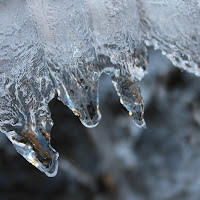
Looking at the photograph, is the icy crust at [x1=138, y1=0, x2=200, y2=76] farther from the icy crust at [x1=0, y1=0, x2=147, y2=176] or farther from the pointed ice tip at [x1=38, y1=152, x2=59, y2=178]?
the pointed ice tip at [x1=38, y1=152, x2=59, y2=178]

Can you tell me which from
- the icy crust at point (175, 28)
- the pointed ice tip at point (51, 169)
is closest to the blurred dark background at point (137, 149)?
the icy crust at point (175, 28)

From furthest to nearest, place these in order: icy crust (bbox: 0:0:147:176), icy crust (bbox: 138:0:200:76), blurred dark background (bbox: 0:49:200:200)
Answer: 1. blurred dark background (bbox: 0:49:200:200)
2. icy crust (bbox: 138:0:200:76)
3. icy crust (bbox: 0:0:147:176)

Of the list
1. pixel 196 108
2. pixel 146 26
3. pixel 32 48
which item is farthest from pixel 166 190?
pixel 32 48

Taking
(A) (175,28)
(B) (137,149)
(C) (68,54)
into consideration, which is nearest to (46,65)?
(C) (68,54)

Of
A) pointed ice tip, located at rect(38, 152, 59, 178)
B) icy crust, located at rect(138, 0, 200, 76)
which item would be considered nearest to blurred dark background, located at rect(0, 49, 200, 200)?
icy crust, located at rect(138, 0, 200, 76)

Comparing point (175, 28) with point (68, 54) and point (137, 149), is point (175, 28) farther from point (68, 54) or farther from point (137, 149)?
point (137, 149)

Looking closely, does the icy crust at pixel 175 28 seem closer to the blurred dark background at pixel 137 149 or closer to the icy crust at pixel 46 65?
the icy crust at pixel 46 65
